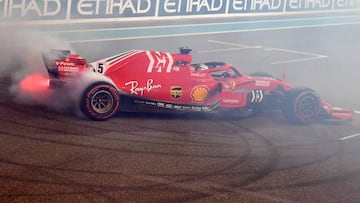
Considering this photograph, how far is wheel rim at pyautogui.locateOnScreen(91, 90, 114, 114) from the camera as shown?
12094mm

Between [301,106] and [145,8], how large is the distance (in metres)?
17.5

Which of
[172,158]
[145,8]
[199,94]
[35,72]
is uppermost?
[145,8]

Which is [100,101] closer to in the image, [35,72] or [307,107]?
[35,72]

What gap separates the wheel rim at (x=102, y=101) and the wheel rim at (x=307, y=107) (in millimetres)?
4146

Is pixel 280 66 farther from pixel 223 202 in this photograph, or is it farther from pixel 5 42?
pixel 223 202

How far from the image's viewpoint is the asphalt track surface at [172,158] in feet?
28.4

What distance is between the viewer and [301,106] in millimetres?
13602

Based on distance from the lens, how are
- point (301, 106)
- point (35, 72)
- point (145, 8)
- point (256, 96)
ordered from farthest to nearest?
1. point (145, 8)
2. point (301, 106)
3. point (256, 96)
4. point (35, 72)

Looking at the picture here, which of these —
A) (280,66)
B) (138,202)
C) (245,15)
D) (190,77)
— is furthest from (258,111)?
(245,15)

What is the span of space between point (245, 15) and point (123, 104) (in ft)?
73.7

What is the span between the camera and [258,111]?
13672mm

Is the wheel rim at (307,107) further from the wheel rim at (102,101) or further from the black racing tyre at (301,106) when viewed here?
the wheel rim at (102,101)

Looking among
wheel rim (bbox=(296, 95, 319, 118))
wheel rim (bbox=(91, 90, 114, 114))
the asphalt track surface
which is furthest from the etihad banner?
wheel rim (bbox=(296, 95, 319, 118))

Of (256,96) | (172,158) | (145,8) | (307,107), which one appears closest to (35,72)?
(172,158)
